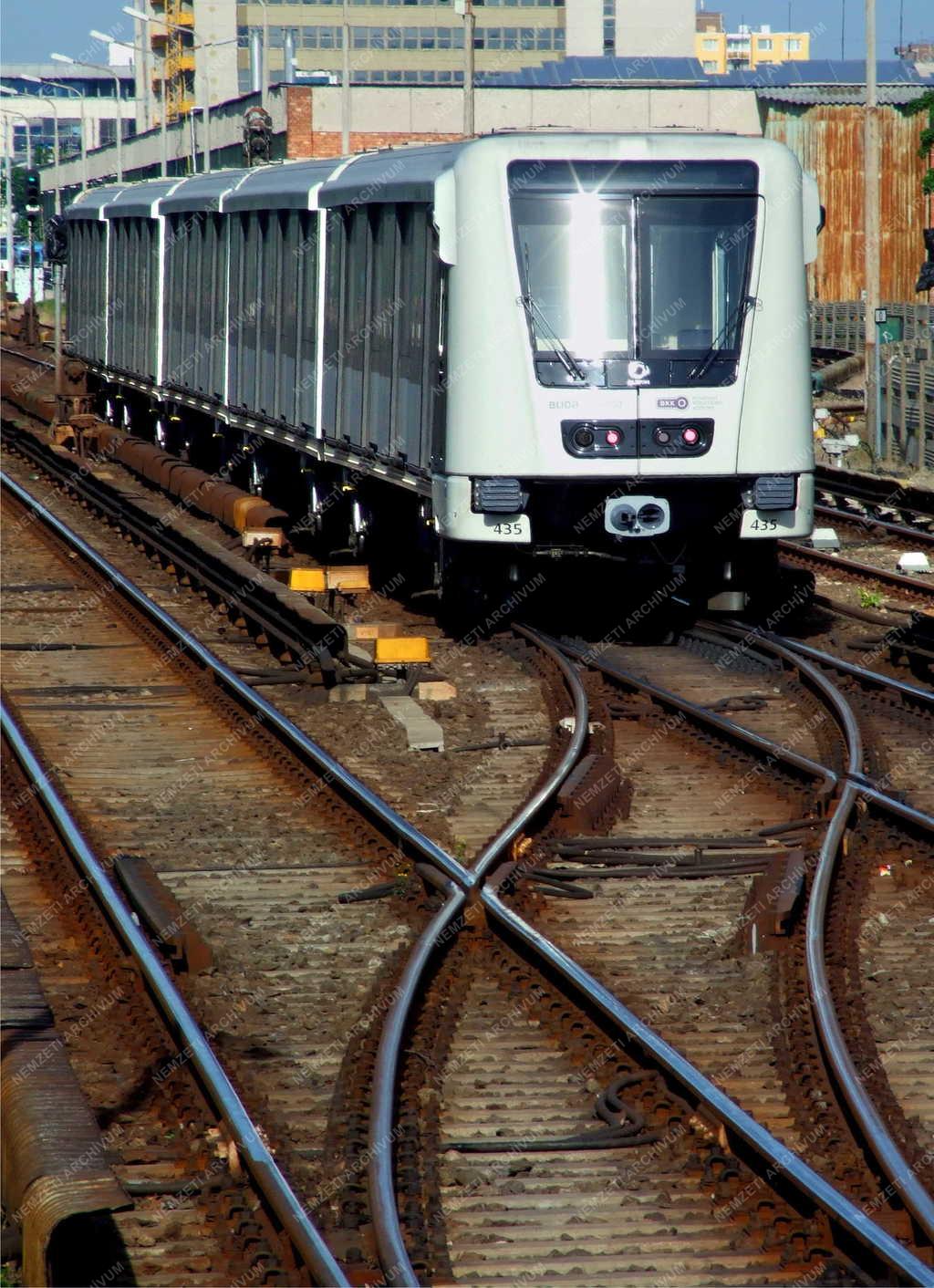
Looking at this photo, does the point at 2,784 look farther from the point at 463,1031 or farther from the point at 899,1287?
the point at 899,1287

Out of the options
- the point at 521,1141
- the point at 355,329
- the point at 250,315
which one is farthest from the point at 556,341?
the point at 521,1141

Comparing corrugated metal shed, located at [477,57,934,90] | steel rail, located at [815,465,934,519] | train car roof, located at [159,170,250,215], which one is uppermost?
corrugated metal shed, located at [477,57,934,90]

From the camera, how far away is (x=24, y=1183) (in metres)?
5.07

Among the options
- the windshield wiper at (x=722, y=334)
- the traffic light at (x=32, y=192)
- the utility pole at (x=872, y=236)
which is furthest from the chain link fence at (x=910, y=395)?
the traffic light at (x=32, y=192)

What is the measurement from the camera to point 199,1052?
656cm

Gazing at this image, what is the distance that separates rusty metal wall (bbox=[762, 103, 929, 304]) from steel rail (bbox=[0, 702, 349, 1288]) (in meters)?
36.6

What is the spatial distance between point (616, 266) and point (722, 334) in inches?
33.7

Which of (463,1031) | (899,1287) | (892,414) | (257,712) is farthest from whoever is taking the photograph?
(892,414)

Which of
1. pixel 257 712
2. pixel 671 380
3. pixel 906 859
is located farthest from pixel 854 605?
pixel 906 859

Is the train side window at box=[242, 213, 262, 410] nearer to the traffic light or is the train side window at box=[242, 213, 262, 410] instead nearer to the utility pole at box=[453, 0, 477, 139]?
the utility pole at box=[453, 0, 477, 139]

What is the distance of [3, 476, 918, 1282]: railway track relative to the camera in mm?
5336

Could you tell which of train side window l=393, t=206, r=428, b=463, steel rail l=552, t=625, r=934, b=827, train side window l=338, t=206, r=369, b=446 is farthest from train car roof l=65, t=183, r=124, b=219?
steel rail l=552, t=625, r=934, b=827

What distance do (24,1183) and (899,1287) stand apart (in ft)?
7.08

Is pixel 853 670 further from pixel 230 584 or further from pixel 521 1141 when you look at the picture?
pixel 521 1141
